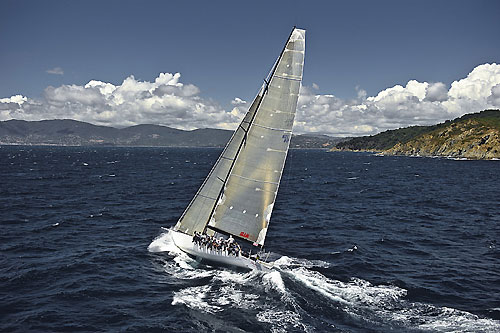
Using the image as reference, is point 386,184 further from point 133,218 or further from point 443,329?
point 443,329

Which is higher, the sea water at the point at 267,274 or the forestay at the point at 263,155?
the forestay at the point at 263,155

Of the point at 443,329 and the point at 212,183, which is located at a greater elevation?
the point at 212,183

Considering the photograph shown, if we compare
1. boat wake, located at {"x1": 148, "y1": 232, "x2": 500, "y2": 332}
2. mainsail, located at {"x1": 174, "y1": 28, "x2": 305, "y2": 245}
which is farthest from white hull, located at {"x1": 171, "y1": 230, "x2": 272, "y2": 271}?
mainsail, located at {"x1": 174, "y1": 28, "x2": 305, "y2": 245}

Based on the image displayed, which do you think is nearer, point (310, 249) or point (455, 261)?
point (455, 261)

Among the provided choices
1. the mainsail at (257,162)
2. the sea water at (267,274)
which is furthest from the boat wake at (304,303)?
the mainsail at (257,162)

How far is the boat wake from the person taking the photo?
20.7 m

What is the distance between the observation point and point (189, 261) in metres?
30.5

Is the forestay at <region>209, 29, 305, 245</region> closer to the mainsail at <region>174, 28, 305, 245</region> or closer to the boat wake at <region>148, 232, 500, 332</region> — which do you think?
the mainsail at <region>174, 28, 305, 245</region>

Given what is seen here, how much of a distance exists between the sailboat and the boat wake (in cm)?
198

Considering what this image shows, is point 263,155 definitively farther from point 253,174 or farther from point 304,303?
point 304,303

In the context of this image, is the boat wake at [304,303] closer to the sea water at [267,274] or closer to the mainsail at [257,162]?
the sea water at [267,274]

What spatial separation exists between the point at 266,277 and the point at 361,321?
7.70 meters

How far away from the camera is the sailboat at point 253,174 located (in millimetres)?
26406

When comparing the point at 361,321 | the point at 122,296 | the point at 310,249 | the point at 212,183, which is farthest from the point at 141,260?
the point at 361,321
